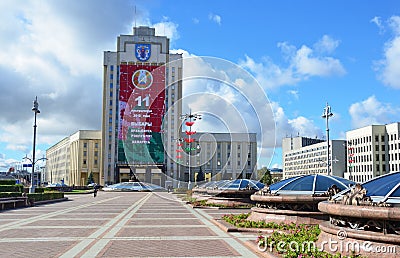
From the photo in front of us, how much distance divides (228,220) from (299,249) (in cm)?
641

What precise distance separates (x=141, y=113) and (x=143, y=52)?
15152 mm

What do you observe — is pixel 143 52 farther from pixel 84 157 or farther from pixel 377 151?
pixel 377 151

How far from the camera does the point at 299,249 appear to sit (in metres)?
7.74

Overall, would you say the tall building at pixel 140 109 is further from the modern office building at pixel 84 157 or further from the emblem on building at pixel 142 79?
the modern office building at pixel 84 157

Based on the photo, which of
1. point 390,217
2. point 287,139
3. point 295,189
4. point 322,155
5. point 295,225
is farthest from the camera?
point 287,139

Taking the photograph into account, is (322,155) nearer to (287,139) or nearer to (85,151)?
(287,139)

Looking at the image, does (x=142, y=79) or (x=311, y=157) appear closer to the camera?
(x=142, y=79)

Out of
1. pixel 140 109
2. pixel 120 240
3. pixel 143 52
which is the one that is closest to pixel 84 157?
pixel 140 109

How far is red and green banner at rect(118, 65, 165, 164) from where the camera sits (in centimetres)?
8275

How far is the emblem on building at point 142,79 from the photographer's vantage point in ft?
284

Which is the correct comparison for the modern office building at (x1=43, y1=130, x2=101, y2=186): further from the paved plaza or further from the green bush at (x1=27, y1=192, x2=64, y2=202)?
the paved plaza

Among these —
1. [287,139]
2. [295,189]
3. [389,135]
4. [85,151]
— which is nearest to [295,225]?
[295,189]

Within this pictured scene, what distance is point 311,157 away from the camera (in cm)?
12562

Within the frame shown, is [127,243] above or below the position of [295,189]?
below
